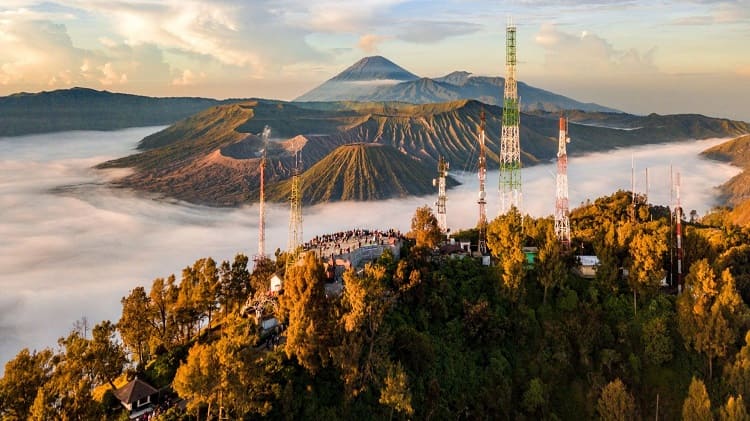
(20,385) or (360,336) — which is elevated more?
(360,336)

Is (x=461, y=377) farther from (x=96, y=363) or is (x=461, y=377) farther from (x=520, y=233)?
(x=96, y=363)

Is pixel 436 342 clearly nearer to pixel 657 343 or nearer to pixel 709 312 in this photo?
pixel 657 343

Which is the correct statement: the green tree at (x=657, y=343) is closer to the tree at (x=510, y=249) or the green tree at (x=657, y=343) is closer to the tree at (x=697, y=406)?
the tree at (x=697, y=406)

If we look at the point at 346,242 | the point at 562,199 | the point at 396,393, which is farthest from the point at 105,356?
the point at 562,199

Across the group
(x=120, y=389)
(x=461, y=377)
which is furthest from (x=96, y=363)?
(x=461, y=377)

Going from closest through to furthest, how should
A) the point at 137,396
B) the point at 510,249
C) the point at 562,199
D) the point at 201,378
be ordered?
the point at 201,378 → the point at 137,396 → the point at 510,249 → the point at 562,199

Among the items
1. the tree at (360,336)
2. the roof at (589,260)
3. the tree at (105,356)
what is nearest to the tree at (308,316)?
the tree at (360,336)
